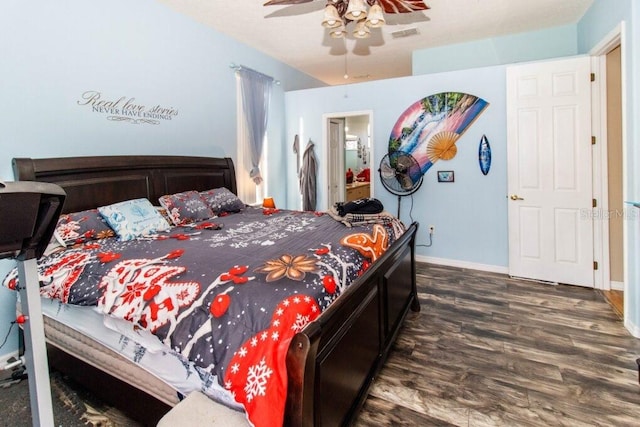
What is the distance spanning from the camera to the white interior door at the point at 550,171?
346 centimetres

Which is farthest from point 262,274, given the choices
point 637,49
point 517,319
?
point 637,49

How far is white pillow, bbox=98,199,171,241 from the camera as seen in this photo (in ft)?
8.05

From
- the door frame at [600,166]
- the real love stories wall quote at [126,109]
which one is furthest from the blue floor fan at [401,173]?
the real love stories wall quote at [126,109]

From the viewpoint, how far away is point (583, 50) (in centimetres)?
379

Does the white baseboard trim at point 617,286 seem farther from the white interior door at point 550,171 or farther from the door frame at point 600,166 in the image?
the white interior door at point 550,171

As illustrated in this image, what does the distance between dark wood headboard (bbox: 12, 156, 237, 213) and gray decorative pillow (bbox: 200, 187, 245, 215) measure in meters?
0.25

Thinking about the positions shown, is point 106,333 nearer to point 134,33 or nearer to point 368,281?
point 368,281

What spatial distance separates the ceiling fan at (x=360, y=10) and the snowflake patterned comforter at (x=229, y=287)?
4.77 ft

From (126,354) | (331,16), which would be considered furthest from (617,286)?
(126,354)

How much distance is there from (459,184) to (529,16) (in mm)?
1968

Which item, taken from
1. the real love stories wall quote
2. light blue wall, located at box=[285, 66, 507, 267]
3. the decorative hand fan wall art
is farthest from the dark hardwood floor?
the real love stories wall quote

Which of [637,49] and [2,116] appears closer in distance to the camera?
[2,116]

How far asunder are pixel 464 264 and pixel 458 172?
45.1 inches

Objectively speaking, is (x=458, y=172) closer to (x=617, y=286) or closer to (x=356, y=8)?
(x=617, y=286)
